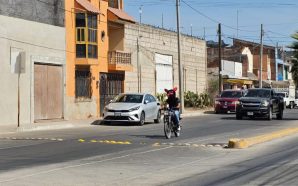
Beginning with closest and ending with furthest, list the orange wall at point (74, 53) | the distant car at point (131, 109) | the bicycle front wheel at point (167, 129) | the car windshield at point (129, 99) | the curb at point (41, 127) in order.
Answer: the bicycle front wheel at point (167, 129)
the curb at point (41, 127)
the distant car at point (131, 109)
the car windshield at point (129, 99)
the orange wall at point (74, 53)

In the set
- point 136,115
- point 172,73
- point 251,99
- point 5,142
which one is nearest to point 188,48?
point 172,73

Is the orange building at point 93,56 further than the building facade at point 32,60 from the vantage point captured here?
Yes

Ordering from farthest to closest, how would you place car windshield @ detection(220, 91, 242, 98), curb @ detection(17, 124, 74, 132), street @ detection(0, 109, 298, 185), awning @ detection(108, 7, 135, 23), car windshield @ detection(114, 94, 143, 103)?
1. car windshield @ detection(220, 91, 242, 98)
2. awning @ detection(108, 7, 135, 23)
3. car windshield @ detection(114, 94, 143, 103)
4. curb @ detection(17, 124, 74, 132)
5. street @ detection(0, 109, 298, 185)

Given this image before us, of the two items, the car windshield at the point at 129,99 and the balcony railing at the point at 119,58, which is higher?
the balcony railing at the point at 119,58

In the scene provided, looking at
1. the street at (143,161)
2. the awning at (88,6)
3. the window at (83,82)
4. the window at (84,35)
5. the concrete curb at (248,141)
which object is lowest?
the street at (143,161)

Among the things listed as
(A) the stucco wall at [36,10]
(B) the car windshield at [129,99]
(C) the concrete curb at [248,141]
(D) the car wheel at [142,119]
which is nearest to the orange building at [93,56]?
(A) the stucco wall at [36,10]

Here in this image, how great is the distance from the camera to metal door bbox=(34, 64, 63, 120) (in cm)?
2912

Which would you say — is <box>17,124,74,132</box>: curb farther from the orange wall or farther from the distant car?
the orange wall

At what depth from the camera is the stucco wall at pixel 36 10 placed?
26.8 metres

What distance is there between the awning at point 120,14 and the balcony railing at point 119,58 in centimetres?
221

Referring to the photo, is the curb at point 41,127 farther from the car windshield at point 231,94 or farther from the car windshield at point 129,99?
the car windshield at point 231,94

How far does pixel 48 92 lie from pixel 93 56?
4545 mm

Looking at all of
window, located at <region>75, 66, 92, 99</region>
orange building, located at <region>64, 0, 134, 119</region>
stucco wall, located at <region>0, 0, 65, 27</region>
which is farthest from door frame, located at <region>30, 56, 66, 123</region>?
stucco wall, located at <region>0, 0, 65, 27</region>

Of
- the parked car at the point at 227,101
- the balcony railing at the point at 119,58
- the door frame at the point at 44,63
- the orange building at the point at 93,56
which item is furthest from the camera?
the parked car at the point at 227,101
